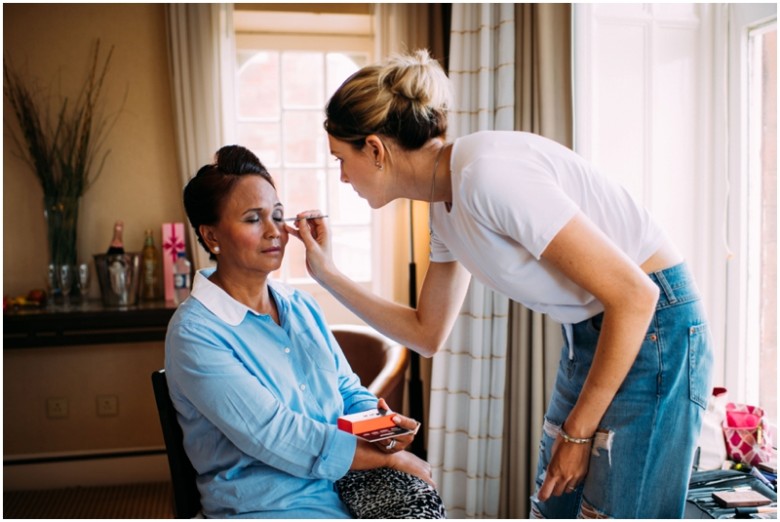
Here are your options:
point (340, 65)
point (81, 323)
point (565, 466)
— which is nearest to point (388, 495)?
point (565, 466)

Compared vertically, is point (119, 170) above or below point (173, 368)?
above

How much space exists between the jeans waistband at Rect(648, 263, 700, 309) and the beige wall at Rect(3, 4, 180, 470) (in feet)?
8.77

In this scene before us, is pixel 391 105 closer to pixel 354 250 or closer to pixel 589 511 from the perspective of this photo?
pixel 589 511

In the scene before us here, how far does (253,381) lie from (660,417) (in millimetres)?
763

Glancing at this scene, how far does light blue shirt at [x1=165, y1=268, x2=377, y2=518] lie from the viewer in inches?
55.6

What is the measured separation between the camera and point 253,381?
4.70ft

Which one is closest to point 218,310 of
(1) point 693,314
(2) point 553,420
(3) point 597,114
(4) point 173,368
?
(4) point 173,368

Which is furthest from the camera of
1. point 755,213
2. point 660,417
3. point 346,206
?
point 346,206

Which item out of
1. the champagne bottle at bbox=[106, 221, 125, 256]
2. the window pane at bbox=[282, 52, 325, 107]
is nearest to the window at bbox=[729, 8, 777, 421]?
the window pane at bbox=[282, 52, 325, 107]

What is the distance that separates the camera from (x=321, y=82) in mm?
3615

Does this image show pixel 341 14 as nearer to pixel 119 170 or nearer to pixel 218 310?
pixel 119 170

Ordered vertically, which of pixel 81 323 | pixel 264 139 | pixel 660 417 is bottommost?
pixel 81 323

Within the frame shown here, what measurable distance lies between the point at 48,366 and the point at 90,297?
39cm

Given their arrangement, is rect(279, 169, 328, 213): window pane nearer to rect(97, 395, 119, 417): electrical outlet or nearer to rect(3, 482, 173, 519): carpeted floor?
Answer: rect(97, 395, 119, 417): electrical outlet
